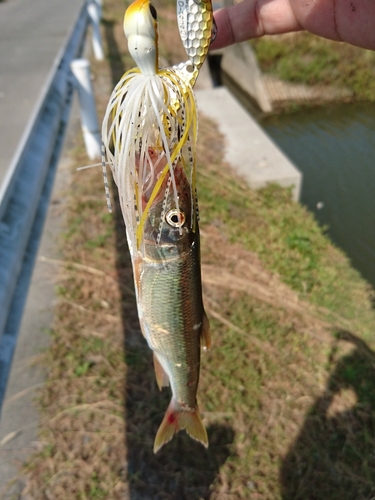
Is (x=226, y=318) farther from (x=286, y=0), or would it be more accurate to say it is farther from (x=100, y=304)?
(x=286, y=0)

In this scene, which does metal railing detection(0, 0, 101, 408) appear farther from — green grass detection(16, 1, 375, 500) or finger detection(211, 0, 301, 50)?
green grass detection(16, 1, 375, 500)

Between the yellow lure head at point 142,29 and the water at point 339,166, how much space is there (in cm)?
510

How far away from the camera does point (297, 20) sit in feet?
8.23

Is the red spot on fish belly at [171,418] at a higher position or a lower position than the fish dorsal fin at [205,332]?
lower

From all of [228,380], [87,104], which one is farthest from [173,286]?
[87,104]

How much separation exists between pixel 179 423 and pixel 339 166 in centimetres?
748

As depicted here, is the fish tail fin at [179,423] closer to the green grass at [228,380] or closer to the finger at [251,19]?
the green grass at [228,380]

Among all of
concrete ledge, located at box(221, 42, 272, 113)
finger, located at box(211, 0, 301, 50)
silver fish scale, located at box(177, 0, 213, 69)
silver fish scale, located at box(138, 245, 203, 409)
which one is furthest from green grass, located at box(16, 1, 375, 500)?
concrete ledge, located at box(221, 42, 272, 113)

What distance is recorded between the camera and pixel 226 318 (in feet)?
13.1

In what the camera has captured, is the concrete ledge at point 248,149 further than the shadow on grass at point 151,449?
Yes

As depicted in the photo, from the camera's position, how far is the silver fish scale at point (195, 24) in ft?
4.33

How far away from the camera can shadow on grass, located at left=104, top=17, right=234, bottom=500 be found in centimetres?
286

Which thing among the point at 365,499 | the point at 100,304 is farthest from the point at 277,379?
the point at 100,304

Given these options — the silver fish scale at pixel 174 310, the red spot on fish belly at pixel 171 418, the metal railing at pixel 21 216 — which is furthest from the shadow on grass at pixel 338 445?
the metal railing at pixel 21 216
